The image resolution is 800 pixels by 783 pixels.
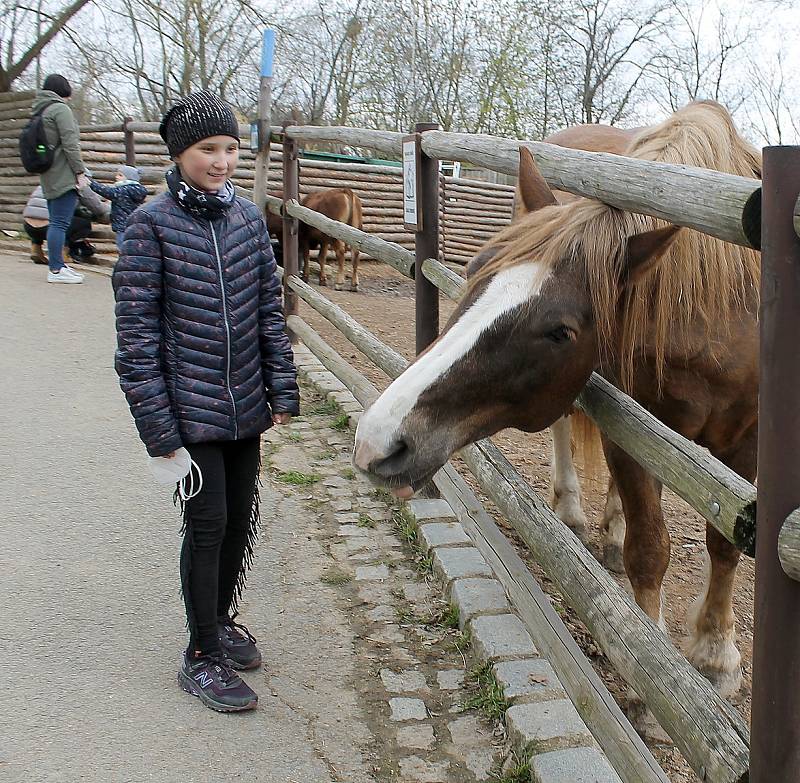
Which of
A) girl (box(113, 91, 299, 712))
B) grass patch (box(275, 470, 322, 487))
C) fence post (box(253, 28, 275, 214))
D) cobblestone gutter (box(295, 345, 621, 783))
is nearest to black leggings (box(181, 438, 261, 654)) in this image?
girl (box(113, 91, 299, 712))

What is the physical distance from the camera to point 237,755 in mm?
2500

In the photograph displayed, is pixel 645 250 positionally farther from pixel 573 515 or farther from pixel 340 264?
pixel 340 264

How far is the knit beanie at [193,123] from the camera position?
2.59 m

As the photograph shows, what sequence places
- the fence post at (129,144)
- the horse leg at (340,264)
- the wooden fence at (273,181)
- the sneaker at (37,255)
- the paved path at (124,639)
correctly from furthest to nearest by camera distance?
1. the horse leg at (340,264)
2. the wooden fence at (273,181)
3. the fence post at (129,144)
4. the sneaker at (37,255)
5. the paved path at (124,639)

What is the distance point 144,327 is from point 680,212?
1.59 m

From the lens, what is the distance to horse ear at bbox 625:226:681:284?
2.15 meters

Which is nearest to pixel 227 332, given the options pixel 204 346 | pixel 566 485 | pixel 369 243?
pixel 204 346

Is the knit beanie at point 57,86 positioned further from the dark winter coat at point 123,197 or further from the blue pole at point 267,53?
the blue pole at point 267,53

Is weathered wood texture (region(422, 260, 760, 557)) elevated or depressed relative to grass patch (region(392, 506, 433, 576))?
elevated

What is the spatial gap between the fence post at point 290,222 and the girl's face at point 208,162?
14.9 ft

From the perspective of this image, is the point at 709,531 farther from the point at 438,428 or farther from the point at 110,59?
the point at 110,59

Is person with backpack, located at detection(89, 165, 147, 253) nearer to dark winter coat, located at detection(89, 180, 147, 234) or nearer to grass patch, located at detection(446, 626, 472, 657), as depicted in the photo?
dark winter coat, located at detection(89, 180, 147, 234)

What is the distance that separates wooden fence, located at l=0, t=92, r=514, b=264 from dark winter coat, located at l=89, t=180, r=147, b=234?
6.93 feet

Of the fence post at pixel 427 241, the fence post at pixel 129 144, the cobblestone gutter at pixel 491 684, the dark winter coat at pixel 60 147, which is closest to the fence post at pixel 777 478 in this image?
the cobblestone gutter at pixel 491 684
